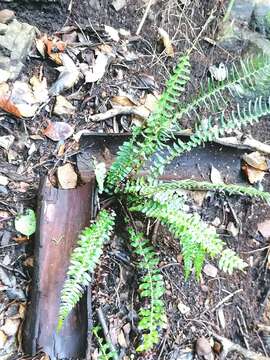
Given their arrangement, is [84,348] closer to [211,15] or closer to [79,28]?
[79,28]

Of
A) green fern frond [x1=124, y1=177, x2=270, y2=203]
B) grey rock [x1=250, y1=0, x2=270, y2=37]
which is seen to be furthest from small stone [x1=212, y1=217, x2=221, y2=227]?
grey rock [x1=250, y1=0, x2=270, y2=37]

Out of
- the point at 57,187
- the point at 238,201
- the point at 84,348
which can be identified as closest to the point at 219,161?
the point at 238,201

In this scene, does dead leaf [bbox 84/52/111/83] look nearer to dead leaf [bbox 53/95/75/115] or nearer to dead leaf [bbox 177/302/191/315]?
dead leaf [bbox 53/95/75/115]

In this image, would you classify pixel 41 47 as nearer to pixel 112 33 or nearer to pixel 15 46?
pixel 15 46

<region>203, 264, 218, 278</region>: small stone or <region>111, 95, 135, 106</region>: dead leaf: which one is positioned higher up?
<region>111, 95, 135, 106</region>: dead leaf

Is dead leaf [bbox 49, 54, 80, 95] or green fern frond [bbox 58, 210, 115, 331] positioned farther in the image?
dead leaf [bbox 49, 54, 80, 95]

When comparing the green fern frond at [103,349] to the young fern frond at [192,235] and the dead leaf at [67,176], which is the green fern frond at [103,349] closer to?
the young fern frond at [192,235]
